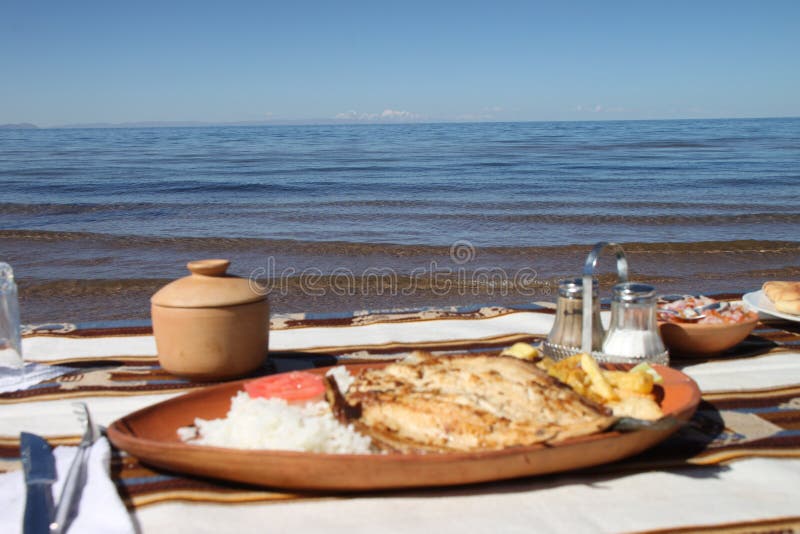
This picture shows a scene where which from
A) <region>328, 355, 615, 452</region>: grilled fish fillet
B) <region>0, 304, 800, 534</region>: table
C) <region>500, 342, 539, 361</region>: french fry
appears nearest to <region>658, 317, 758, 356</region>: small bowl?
<region>0, 304, 800, 534</region>: table

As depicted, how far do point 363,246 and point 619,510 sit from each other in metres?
7.45

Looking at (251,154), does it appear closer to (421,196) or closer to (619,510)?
(421,196)

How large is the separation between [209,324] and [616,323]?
3.65ft

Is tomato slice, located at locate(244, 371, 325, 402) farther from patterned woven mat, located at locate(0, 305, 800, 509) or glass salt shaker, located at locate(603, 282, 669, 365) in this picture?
glass salt shaker, located at locate(603, 282, 669, 365)

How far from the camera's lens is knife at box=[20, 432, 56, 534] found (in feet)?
3.63

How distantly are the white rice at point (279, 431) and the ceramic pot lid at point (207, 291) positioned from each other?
Result: 44cm

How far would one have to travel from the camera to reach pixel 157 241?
8992 mm

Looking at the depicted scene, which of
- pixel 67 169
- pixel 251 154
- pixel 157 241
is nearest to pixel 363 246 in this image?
pixel 157 241

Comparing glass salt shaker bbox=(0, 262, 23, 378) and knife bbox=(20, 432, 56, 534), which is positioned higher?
glass salt shaker bbox=(0, 262, 23, 378)

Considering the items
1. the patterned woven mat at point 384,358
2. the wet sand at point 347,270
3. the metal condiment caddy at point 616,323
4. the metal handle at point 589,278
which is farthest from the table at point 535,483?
the wet sand at point 347,270

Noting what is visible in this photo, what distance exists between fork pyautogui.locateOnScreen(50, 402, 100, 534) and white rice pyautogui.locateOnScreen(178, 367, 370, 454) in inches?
7.6

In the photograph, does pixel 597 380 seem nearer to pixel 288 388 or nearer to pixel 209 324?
pixel 288 388

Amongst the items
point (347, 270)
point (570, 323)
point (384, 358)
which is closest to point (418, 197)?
point (347, 270)

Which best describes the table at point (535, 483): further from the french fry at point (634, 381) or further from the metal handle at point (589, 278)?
the metal handle at point (589, 278)
